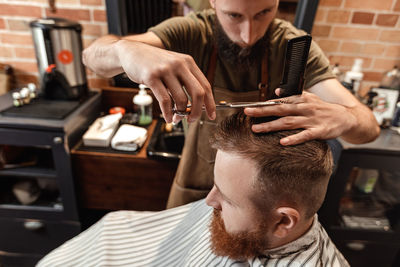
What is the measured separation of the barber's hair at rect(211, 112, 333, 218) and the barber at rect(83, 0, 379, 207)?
0.03 m

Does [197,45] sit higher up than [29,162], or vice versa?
[197,45]

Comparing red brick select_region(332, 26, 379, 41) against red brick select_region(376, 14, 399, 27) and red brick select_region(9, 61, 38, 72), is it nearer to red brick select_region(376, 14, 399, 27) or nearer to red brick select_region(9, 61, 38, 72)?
red brick select_region(376, 14, 399, 27)

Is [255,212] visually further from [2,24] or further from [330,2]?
[2,24]

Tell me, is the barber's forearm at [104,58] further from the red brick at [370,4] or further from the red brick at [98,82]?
the red brick at [370,4]

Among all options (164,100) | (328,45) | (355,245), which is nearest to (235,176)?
(164,100)

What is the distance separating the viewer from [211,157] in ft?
4.86

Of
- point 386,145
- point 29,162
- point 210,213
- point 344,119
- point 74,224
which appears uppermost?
point 344,119

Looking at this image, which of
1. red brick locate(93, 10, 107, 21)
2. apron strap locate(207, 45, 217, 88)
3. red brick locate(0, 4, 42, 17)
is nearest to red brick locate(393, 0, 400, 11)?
apron strap locate(207, 45, 217, 88)

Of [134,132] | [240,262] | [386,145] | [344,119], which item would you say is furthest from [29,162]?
[386,145]

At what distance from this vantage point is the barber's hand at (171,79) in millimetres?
702

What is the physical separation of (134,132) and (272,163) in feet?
4.41

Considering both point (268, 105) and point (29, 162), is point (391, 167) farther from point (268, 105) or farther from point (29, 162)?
point (29, 162)

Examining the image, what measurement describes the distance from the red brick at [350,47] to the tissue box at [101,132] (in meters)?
1.88

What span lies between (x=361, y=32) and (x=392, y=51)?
1.05 ft
